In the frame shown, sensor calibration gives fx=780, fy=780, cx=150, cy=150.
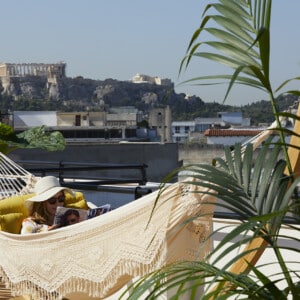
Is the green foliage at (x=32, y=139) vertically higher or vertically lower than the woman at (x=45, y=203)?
higher

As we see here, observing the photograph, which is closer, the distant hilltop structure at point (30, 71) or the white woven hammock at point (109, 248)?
the white woven hammock at point (109, 248)

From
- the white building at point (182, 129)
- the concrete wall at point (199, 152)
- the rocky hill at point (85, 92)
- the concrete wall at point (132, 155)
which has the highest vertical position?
the rocky hill at point (85, 92)

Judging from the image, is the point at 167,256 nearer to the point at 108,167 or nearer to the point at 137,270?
the point at 137,270

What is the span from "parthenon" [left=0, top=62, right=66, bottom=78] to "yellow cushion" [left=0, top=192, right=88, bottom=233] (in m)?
118

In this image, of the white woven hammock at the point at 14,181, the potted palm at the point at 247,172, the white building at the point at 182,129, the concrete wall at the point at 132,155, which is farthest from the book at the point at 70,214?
the white building at the point at 182,129

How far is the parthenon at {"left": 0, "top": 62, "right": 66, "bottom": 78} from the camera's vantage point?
122 meters

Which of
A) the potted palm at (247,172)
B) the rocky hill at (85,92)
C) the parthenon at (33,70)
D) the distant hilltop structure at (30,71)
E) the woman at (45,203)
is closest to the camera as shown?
the potted palm at (247,172)

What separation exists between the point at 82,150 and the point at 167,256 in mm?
22314

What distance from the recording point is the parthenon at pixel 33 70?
401 feet

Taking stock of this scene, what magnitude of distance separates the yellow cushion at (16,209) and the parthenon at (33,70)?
118 meters

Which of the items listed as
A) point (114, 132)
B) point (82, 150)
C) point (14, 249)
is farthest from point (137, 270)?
point (114, 132)

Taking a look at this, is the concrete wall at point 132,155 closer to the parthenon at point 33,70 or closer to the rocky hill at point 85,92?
the rocky hill at point 85,92

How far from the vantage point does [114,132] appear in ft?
177

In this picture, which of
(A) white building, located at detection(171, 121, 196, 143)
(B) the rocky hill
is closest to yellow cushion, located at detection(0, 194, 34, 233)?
(A) white building, located at detection(171, 121, 196, 143)
